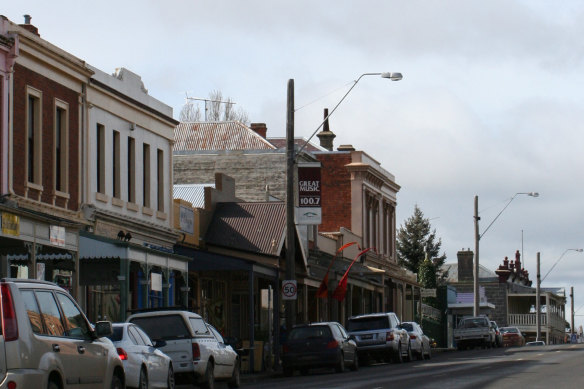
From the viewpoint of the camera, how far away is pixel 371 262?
6231 centimetres

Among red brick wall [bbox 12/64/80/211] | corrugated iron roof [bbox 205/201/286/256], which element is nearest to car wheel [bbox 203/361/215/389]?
red brick wall [bbox 12/64/80/211]

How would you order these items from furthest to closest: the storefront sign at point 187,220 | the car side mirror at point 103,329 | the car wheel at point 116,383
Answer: the storefront sign at point 187,220 < the car wheel at point 116,383 < the car side mirror at point 103,329

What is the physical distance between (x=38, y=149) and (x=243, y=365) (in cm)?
955

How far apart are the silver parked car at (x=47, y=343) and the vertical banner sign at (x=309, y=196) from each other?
2364 cm

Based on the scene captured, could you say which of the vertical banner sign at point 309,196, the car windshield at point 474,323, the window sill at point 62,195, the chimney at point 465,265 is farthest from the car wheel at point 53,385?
the chimney at point 465,265

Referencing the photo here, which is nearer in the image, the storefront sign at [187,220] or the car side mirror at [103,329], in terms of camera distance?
the car side mirror at [103,329]

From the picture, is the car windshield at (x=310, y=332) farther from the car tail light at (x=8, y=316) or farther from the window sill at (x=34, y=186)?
the car tail light at (x=8, y=316)

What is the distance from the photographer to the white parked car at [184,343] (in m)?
23.5

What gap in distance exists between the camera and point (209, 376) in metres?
24.1

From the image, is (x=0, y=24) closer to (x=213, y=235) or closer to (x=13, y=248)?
(x=13, y=248)

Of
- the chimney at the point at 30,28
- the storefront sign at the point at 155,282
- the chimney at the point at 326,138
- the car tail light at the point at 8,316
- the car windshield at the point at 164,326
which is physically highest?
the chimney at the point at 326,138

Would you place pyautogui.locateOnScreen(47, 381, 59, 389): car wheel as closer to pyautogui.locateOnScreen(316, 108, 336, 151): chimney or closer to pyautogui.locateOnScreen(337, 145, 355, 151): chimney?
pyautogui.locateOnScreen(337, 145, 355, 151): chimney

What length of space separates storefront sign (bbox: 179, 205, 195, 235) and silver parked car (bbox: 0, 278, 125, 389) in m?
24.3

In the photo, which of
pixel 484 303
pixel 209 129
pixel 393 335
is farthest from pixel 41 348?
pixel 484 303
